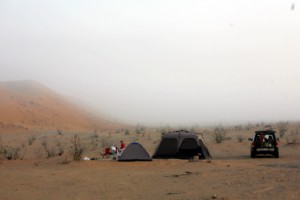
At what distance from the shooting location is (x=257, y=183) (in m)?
Result: 11.4

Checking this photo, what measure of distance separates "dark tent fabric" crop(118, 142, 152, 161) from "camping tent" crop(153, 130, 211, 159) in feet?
4.16

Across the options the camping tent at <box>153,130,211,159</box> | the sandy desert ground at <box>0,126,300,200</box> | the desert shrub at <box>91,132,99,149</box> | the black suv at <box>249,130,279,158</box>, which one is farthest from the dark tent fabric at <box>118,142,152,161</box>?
the desert shrub at <box>91,132,99,149</box>

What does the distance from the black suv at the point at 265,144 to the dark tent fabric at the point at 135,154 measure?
688 cm

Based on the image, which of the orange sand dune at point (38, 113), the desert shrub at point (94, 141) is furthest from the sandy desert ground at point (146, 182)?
the orange sand dune at point (38, 113)

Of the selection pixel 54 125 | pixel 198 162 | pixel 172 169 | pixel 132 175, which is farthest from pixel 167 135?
pixel 54 125

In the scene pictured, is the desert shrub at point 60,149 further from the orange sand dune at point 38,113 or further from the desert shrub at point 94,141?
the orange sand dune at point 38,113

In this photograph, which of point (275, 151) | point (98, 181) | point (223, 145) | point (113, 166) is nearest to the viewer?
point (98, 181)

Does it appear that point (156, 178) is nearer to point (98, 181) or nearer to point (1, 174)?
point (98, 181)

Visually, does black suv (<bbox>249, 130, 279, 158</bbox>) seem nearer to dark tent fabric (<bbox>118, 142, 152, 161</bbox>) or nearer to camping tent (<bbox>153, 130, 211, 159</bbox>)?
camping tent (<bbox>153, 130, 211, 159</bbox>)

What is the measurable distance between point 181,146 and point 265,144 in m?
5.48

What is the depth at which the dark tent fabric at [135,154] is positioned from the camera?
20.0 metres

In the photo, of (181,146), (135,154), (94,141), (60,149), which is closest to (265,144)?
(181,146)

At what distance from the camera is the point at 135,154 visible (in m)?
20.1

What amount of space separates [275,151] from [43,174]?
13.4 meters
